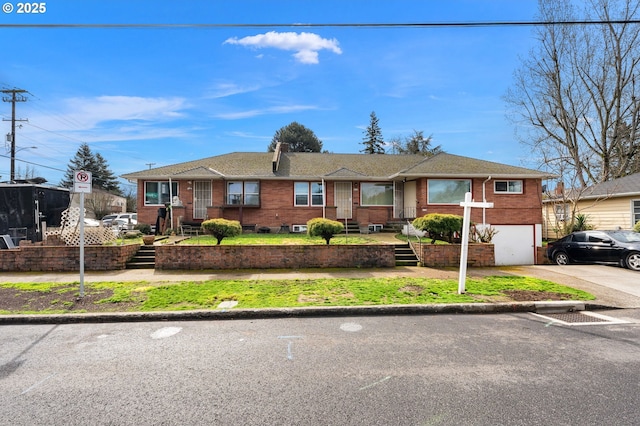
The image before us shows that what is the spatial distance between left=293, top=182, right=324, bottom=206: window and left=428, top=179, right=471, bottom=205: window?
5.97 metres

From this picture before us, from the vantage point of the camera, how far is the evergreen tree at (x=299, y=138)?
47.3 metres

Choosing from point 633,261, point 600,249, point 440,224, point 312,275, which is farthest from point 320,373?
point 600,249

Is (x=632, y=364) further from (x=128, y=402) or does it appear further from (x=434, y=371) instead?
(x=128, y=402)

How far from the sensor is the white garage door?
14.3 meters

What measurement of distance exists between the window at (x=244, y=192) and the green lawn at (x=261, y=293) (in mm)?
10655

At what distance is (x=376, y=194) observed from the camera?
19.8 meters

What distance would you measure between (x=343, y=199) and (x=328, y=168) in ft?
7.53

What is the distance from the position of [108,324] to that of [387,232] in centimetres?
1448

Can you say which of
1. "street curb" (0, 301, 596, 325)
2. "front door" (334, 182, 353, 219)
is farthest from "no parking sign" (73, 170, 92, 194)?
"front door" (334, 182, 353, 219)

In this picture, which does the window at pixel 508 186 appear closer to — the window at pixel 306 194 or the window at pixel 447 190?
the window at pixel 447 190

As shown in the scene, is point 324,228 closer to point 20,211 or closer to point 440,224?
point 440,224

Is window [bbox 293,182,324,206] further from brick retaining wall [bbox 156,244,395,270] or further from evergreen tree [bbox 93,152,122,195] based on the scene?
evergreen tree [bbox 93,152,122,195]

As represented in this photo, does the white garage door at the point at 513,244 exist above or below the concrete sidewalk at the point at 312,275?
above

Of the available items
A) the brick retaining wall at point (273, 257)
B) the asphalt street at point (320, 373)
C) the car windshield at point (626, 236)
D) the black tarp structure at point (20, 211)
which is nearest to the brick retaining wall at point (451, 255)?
the brick retaining wall at point (273, 257)
